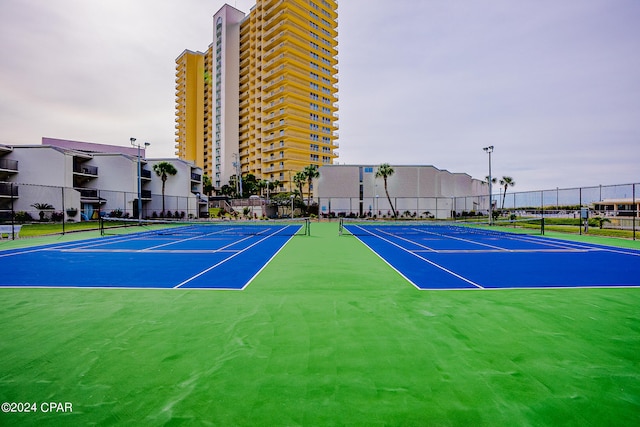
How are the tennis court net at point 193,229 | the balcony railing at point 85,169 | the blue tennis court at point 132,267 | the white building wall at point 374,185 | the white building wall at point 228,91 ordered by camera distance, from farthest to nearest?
the white building wall at point 228,91
the white building wall at point 374,185
the balcony railing at point 85,169
the tennis court net at point 193,229
the blue tennis court at point 132,267

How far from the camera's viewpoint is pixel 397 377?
3.54 m

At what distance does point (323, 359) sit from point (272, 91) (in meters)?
92.9

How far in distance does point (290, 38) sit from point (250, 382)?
3698 inches

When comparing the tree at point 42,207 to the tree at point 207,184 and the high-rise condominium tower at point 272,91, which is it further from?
the high-rise condominium tower at point 272,91

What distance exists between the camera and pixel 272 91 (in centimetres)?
8894

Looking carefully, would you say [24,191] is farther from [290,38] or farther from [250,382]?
[290,38]

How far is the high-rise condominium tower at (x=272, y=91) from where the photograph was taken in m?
85.1

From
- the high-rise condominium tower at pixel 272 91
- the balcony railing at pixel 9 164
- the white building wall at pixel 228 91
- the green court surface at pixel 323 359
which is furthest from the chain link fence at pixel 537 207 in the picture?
the white building wall at pixel 228 91

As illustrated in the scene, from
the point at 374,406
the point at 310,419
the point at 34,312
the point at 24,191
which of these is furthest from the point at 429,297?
the point at 24,191

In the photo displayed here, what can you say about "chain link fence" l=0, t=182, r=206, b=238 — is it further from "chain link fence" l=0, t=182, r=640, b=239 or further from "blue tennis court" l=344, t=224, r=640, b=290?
"blue tennis court" l=344, t=224, r=640, b=290

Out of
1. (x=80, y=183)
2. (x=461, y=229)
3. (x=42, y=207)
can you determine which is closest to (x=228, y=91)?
(x=80, y=183)

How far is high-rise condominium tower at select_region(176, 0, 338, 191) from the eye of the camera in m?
85.1

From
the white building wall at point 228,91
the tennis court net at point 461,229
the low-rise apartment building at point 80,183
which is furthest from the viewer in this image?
the white building wall at point 228,91

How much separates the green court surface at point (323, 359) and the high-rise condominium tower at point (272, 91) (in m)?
78.1
